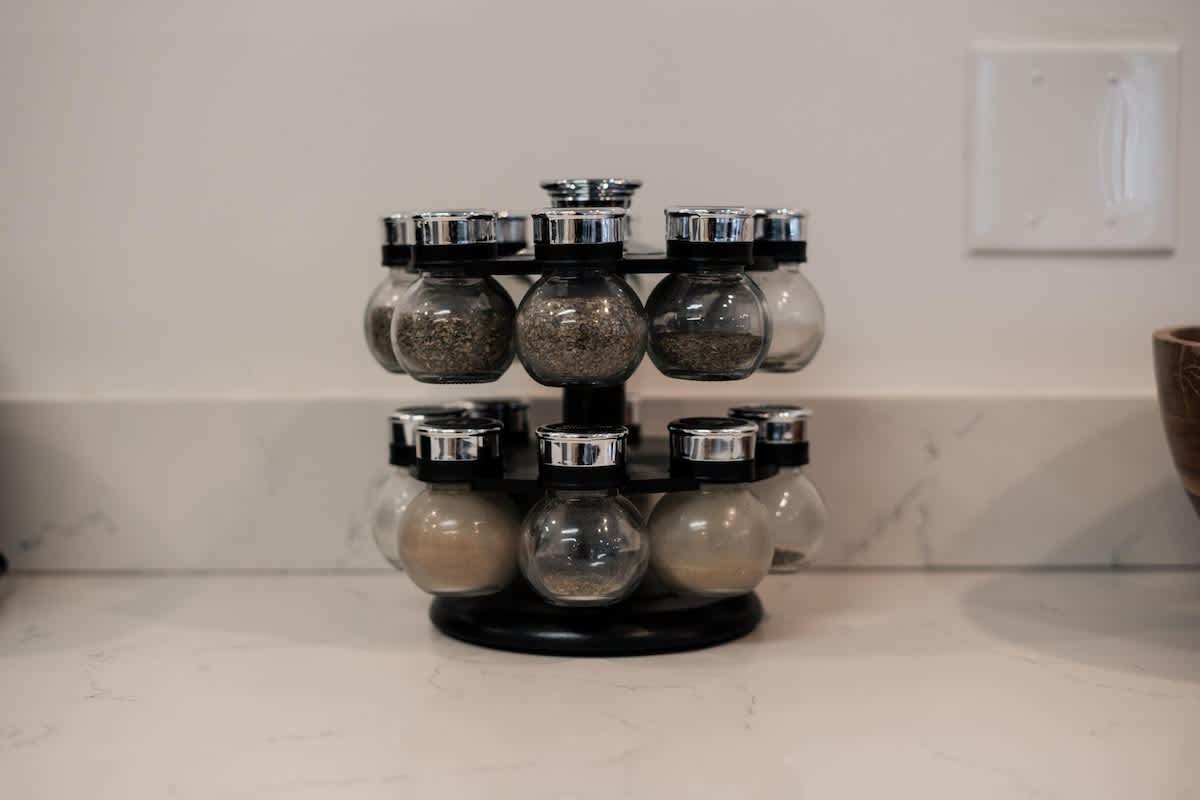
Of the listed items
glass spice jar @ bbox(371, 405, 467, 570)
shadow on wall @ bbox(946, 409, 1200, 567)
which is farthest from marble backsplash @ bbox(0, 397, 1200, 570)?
glass spice jar @ bbox(371, 405, 467, 570)

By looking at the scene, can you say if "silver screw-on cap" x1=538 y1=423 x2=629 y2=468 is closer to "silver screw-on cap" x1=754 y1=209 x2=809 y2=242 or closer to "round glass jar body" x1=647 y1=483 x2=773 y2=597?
"round glass jar body" x1=647 y1=483 x2=773 y2=597

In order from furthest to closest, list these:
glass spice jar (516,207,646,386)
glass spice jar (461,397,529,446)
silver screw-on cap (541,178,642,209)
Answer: glass spice jar (461,397,529,446)
silver screw-on cap (541,178,642,209)
glass spice jar (516,207,646,386)

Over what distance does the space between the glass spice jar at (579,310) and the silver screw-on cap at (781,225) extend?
164 mm

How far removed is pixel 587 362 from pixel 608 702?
0.22 meters

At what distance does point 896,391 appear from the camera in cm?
114

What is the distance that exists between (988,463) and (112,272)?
32.9 inches

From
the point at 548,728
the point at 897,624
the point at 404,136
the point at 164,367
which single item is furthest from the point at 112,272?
the point at 897,624

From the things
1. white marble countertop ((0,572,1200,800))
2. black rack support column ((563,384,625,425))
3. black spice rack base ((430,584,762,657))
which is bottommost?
white marble countertop ((0,572,1200,800))

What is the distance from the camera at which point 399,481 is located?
39.1 inches

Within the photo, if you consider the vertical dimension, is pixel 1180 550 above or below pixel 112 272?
below

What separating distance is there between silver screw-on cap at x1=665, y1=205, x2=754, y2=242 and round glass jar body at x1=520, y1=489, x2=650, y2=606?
187mm

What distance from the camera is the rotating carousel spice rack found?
0.82 meters

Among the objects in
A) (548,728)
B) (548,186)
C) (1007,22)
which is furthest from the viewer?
(1007,22)

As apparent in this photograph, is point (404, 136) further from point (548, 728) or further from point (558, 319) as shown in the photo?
point (548, 728)
